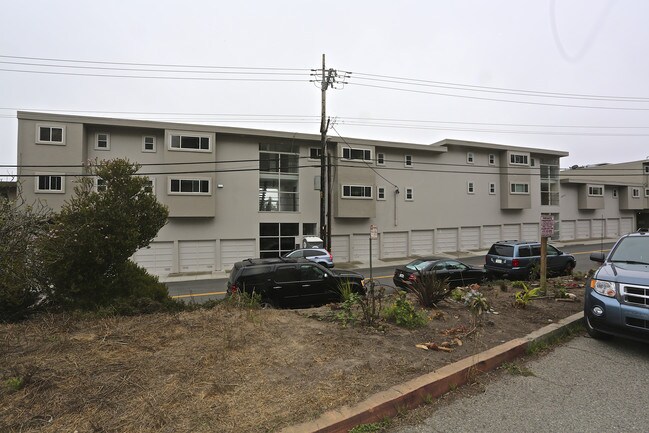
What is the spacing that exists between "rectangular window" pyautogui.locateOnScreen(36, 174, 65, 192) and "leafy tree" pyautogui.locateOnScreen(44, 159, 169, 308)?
16149 mm

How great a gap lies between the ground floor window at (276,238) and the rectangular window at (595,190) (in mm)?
33171

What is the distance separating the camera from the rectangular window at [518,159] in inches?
1340

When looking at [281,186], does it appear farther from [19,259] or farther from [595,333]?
[595,333]

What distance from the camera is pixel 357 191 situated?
88.3ft

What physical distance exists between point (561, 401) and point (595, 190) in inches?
1788

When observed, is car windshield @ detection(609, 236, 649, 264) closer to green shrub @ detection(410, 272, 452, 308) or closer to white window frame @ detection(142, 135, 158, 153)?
green shrub @ detection(410, 272, 452, 308)

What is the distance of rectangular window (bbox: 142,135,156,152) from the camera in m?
23.4

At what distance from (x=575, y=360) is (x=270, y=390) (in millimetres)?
3832

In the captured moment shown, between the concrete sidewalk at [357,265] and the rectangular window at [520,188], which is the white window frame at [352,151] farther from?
the rectangular window at [520,188]

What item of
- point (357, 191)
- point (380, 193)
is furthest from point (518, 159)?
point (357, 191)

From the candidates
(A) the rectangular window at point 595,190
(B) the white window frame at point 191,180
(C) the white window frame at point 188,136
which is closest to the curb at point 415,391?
(B) the white window frame at point 191,180

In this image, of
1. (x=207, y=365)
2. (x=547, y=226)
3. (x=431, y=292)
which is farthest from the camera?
(x=547, y=226)

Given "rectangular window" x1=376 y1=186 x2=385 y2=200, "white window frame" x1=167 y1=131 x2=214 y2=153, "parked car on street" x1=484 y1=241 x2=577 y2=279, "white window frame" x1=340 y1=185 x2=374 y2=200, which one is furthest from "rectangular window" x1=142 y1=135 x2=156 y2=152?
"parked car on street" x1=484 y1=241 x2=577 y2=279

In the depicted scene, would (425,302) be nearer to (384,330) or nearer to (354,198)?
(384,330)
